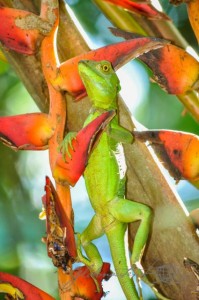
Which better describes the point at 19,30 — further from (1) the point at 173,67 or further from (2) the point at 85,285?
(2) the point at 85,285

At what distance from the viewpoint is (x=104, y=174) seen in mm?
1100

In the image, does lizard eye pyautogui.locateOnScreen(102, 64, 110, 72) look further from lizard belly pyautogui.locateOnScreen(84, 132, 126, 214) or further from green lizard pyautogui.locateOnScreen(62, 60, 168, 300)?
lizard belly pyautogui.locateOnScreen(84, 132, 126, 214)

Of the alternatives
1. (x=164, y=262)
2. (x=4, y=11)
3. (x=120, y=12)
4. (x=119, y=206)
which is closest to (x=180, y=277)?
(x=164, y=262)

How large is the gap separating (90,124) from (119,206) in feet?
0.69

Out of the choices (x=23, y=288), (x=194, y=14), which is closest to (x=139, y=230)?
(x=23, y=288)

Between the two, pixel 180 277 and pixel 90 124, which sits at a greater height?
pixel 90 124

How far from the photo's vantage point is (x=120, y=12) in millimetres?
1263

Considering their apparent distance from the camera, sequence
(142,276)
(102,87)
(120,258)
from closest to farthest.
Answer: (142,276), (120,258), (102,87)

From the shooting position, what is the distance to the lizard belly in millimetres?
1041

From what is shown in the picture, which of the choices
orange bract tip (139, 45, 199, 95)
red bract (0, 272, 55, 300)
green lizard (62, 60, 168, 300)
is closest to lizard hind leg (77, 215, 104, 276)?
green lizard (62, 60, 168, 300)

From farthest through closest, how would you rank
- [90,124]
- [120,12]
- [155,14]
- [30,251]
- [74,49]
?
1. [30,251]
2. [120,12]
3. [155,14]
4. [74,49]
5. [90,124]

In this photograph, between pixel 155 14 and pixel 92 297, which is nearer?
pixel 92 297

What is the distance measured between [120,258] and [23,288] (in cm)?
19

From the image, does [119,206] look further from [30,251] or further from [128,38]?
[30,251]
